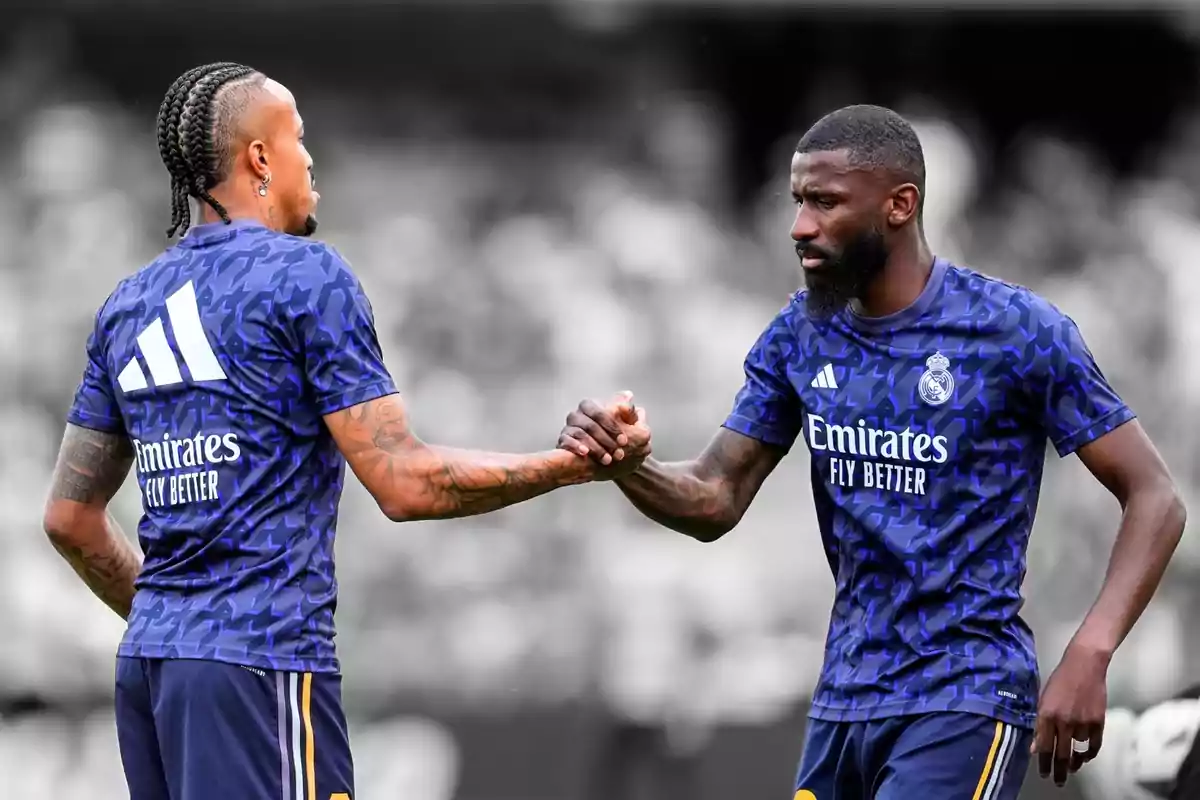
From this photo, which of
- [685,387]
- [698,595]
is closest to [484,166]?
[685,387]

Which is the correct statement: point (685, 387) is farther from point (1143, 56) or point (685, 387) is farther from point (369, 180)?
point (1143, 56)

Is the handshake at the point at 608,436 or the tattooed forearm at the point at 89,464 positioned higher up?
the handshake at the point at 608,436

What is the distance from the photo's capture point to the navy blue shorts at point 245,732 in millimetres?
3998

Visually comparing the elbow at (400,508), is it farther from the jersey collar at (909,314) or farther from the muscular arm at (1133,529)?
the muscular arm at (1133,529)

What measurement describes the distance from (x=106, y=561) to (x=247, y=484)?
775 mm

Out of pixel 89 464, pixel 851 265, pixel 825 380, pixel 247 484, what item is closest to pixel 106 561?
pixel 89 464

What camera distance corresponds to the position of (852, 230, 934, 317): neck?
14.8ft

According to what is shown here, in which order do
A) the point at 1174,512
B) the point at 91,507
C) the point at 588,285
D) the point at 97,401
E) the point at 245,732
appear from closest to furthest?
the point at 245,732
the point at 1174,512
the point at 97,401
the point at 91,507
the point at 588,285

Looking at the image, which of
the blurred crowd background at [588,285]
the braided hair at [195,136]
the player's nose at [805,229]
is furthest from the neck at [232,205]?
the blurred crowd background at [588,285]

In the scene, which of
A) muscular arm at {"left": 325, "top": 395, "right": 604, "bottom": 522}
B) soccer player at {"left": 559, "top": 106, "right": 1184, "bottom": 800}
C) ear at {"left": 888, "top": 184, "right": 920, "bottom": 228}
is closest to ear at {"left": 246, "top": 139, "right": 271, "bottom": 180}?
muscular arm at {"left": 325, "top": 395, "right": 604, "bottom": 522}

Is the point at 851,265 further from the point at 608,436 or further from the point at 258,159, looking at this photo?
the point at 258,159

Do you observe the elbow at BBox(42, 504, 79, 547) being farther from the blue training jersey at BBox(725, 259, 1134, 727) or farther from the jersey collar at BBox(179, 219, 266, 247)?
the blue training jersey at BBox(725, 259, 1134, 727)

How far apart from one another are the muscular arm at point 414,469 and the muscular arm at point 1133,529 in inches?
51.3

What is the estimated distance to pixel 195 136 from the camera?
14.1 ft
